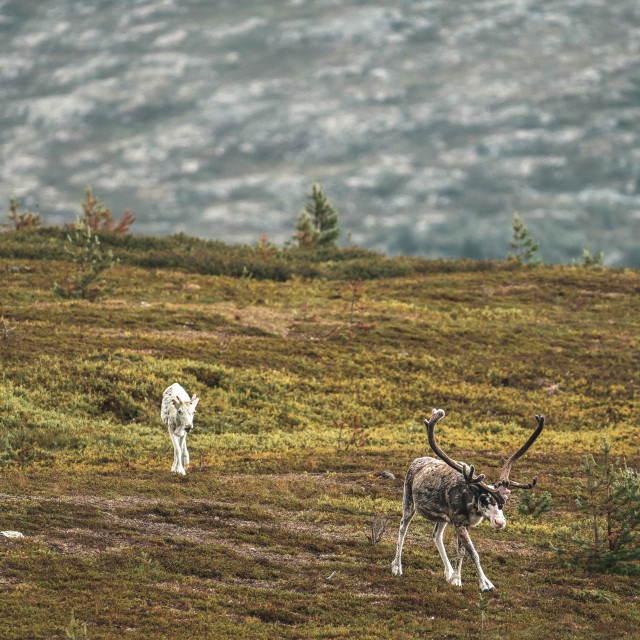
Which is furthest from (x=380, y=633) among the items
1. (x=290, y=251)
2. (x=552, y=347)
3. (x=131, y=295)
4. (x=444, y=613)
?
(x=290, y=251)

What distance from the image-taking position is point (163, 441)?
24.2 meters

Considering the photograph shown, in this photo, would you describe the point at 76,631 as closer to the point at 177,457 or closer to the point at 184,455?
the point at 177,457

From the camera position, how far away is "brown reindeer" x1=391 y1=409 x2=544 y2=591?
1164 centimetres

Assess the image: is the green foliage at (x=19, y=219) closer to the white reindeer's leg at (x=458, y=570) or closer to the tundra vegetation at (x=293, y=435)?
the tundra vegetation at (x=293, y=435)

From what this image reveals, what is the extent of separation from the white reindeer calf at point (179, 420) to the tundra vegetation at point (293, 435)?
24.5 inches

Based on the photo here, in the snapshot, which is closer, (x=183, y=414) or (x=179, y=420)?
(x=183, y=414)

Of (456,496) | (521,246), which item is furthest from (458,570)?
(521,246)

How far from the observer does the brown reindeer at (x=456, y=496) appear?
11641 millimetres

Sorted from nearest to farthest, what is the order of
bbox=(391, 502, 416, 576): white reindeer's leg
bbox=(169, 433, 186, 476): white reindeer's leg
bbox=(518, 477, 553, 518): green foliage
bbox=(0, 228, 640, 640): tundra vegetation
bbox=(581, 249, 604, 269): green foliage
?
1. bbox=(0, 228, 640, 640): tundra vegetation
2. bbox=(391, 502, 416, 576): white reindeer's leg
3. bbox=(518, 477, 553, 518): green foliage
4. bbox=(169, 433, 186, 476): white reindeer's leg
5. bbox=(581, 249, 604, 269): green foliage

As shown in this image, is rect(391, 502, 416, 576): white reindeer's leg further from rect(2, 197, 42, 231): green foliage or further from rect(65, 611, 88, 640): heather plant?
rect(2, 197, 42, 231): green foliage

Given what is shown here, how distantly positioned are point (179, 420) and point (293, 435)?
7.46 metres

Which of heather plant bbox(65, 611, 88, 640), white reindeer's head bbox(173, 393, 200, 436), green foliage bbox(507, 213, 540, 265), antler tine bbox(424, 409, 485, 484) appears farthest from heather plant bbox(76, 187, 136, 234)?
heather plant bbox(65, 611, 88, 640)

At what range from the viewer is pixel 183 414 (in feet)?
64.2

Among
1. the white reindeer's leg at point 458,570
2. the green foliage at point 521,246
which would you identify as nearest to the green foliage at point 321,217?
the green foliage at point 521,246
